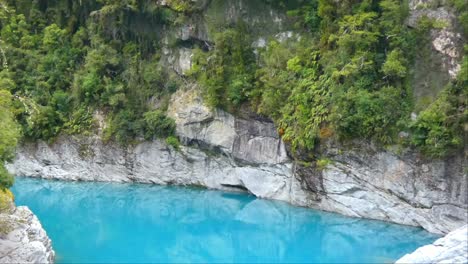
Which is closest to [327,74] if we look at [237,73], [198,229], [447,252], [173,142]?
[237,73]

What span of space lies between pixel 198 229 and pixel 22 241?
612cm

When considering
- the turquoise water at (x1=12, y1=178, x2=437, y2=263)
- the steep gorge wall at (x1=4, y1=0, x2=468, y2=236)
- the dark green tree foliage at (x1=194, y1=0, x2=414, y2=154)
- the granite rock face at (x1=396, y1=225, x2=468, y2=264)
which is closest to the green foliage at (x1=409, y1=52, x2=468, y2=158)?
the steep gorge wall at (x1=4, y1=0, x2=468, y2=236)

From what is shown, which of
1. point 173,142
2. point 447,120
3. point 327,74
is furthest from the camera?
point 173,142

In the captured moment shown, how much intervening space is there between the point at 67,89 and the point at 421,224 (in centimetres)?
1637

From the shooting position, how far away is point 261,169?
19.0m

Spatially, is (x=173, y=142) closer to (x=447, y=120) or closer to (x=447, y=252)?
(x=447, y=120)

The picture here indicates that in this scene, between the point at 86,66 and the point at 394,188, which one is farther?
the point at 86,66

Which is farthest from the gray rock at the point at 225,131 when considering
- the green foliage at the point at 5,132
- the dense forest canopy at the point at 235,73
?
the green foliage at the point at 5,132

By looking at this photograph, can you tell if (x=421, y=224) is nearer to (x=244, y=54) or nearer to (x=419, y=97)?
(x=419, y=97)

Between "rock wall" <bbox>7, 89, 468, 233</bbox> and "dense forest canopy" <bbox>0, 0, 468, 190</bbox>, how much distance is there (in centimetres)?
56

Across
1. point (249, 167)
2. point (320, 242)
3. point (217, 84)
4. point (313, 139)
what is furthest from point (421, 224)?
point (217, 84)

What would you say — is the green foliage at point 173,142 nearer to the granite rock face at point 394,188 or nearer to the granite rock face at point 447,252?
the granite rock face at point 394,188

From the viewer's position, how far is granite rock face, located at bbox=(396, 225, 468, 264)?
9781mm

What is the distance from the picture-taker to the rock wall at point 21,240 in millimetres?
11047
